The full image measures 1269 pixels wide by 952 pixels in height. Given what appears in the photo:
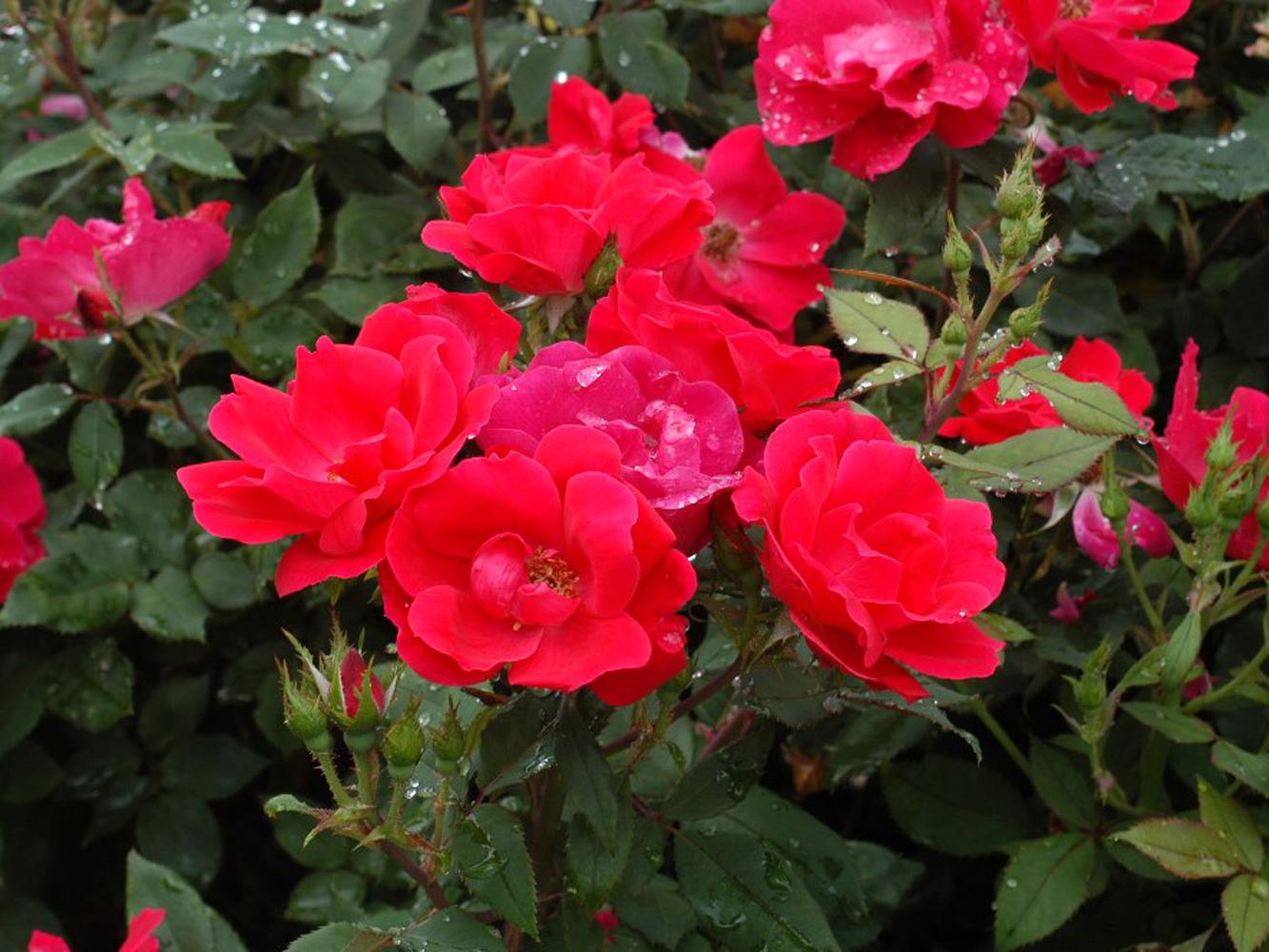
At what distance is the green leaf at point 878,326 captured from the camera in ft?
3.03

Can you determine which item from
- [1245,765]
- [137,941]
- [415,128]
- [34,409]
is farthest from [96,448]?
[1245,765]

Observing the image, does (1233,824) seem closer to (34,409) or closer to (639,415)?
(639,415)

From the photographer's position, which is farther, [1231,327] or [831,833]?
[1231,327]

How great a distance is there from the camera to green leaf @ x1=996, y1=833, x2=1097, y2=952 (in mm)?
1048

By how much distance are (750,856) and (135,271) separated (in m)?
0.83

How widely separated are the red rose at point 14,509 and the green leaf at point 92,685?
0.38ft

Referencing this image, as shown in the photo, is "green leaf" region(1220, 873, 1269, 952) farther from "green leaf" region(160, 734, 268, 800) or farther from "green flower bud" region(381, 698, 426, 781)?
"green leaf" region(160, 734, 268, 800)

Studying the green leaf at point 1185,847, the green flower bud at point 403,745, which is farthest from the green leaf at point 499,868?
the green leaf at point 1185,847

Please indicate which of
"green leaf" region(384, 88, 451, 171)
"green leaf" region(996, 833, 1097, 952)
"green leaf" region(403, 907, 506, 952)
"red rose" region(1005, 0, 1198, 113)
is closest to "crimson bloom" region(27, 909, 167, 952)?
"green leaf" region(403, 907, 506, 952)

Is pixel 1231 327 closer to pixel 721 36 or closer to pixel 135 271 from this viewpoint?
pixel 721 36

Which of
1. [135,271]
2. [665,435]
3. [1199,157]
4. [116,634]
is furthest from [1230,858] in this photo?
[116,634]

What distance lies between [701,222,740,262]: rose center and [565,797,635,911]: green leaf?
575mm

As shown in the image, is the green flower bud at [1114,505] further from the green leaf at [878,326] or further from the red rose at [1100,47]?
the red rose at [1100,47]

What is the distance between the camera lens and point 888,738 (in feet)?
4.06
